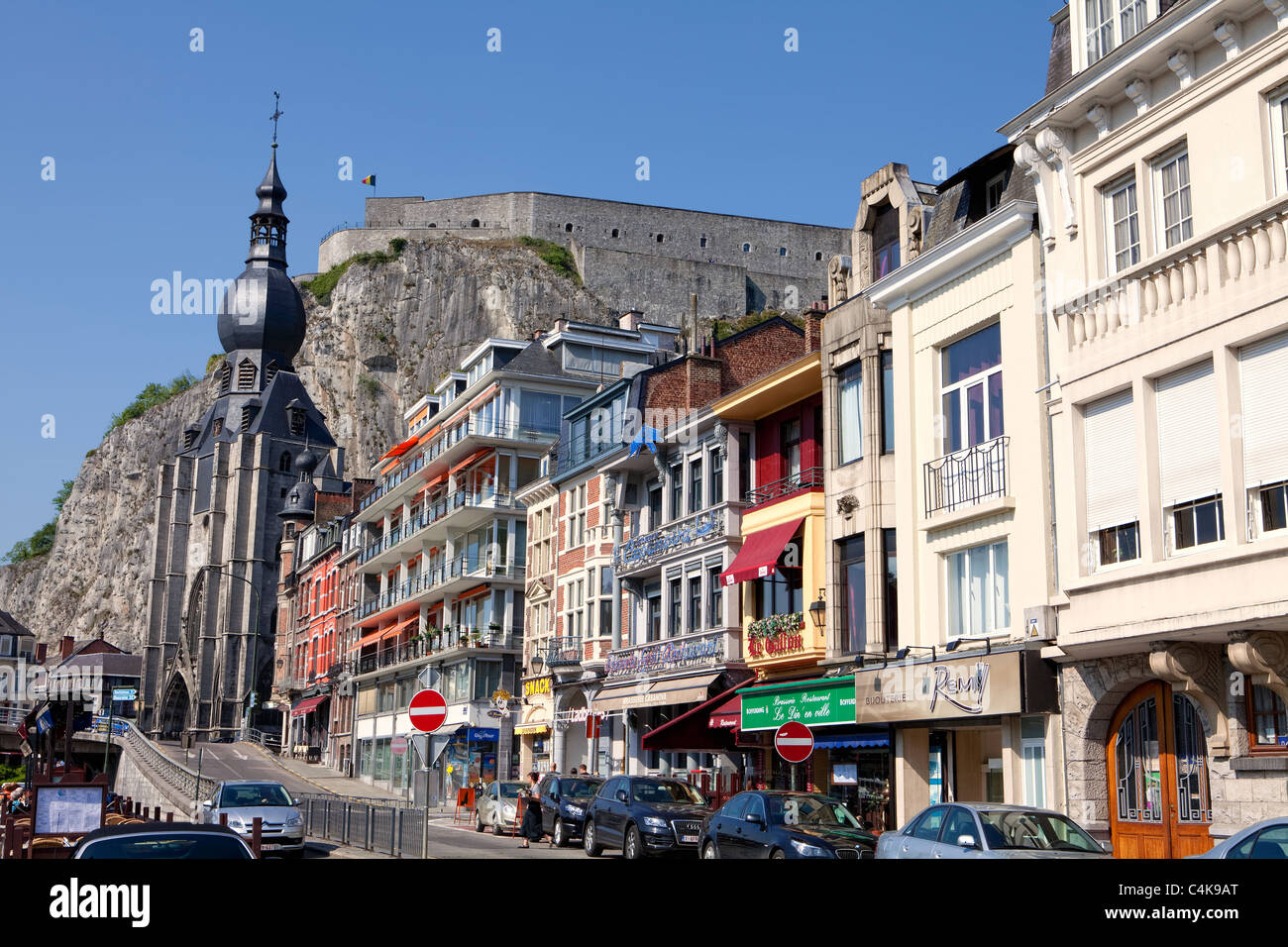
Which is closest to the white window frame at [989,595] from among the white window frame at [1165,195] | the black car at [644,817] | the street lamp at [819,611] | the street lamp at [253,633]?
the street lamp at [819,611]

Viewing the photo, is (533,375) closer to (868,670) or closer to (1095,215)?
(868,670)

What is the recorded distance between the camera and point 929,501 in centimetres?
2392

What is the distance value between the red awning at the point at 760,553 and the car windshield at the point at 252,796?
10.0 meters

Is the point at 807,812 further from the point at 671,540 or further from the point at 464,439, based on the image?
the point at 464,439

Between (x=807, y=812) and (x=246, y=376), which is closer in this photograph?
(x=807, y=812)

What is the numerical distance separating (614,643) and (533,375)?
1799cm

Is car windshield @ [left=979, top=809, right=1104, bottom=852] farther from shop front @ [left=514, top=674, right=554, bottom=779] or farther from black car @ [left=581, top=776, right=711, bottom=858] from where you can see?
shop front @ [left=514, top=674, right=554, bottom=779]

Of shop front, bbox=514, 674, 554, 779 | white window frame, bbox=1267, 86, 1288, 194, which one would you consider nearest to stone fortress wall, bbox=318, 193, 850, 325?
Answer: shop front, bbox=514, 674, 554, 779

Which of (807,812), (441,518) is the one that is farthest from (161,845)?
(441,518)

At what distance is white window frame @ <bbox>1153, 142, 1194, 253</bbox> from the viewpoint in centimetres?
1781

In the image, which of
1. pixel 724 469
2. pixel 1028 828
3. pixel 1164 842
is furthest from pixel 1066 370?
pixel 724 469

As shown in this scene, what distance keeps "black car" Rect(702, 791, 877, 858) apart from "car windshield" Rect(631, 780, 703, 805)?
171 inches

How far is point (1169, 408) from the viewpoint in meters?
17.5

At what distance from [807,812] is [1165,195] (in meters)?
9.41
